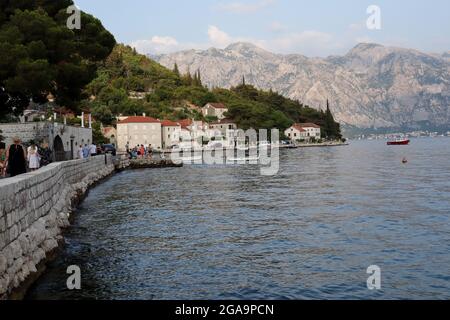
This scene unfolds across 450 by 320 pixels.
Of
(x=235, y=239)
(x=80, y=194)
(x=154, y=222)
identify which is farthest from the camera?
(x=80, y=194)

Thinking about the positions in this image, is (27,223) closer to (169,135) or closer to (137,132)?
(137,132)

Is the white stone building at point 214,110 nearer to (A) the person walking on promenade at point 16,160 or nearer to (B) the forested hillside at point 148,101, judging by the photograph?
(B) the forested hillside at point 148,101

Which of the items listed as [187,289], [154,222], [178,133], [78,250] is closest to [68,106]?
[154,222]

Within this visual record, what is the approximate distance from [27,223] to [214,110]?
584 ft

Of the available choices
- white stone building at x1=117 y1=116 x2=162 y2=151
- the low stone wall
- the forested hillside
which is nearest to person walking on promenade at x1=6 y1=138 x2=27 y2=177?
the low stone wall

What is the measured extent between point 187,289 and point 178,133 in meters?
133

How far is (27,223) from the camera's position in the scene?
45.4 ft

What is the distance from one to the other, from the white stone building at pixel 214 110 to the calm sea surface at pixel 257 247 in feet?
524

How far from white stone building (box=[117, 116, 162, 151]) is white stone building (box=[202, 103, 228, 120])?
5407 centimetres

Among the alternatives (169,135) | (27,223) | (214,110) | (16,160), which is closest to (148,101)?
(214,110)

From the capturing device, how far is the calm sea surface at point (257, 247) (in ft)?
41.0

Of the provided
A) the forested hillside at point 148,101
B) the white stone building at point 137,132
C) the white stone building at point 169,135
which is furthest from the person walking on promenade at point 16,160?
the white stone building at point 169,135
